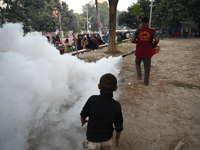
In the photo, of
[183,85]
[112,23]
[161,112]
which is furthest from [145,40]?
[112,23]

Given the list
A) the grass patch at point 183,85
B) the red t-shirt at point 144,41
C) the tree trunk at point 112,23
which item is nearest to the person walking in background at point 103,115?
the red t-shirt at point 144,41

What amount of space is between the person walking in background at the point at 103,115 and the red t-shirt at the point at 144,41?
262cm

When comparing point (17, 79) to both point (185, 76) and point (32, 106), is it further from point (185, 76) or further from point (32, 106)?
point (185, 76)

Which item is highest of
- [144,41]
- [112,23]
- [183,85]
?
[112,23]

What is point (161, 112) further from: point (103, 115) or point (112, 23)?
point (112, 23)

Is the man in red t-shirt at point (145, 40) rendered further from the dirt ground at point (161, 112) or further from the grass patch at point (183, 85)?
the grass patch at point (183, 85)

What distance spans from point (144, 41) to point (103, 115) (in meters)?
2.83

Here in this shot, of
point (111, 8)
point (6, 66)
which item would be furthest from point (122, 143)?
point (111, 8)

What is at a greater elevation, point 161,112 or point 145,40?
point 145,40

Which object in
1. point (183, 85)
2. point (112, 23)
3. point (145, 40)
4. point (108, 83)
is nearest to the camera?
point (108, 83)

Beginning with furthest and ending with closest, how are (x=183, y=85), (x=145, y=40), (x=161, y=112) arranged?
1. (x=183, y=85)
2. (x=145, y=40)
3. (x=161, y=112)

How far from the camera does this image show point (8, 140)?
1.98 meters

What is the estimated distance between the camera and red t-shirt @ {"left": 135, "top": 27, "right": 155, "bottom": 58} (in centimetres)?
369

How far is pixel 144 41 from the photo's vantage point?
12.4ft
